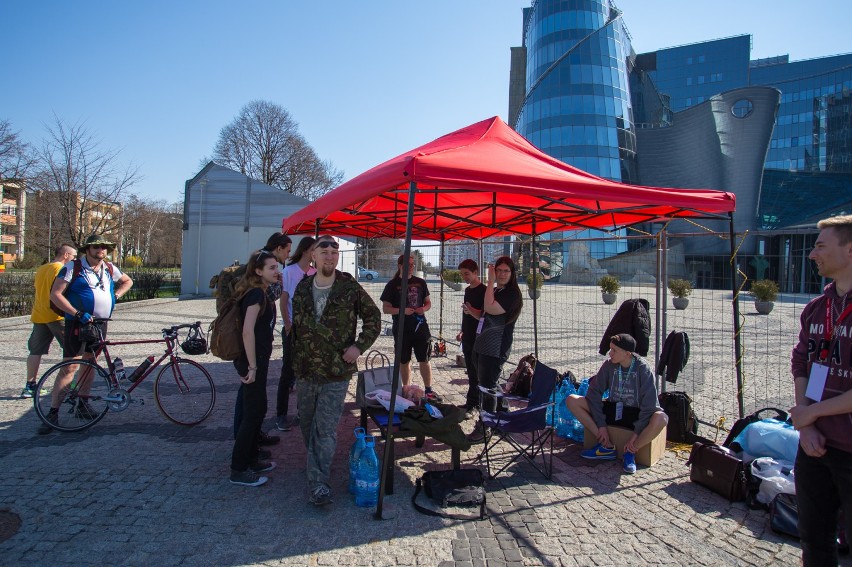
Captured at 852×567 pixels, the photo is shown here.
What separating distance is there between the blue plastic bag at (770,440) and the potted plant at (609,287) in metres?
14.5

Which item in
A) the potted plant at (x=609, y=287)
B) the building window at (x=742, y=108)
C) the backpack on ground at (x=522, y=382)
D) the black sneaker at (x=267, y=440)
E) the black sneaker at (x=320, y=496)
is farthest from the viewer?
the building window at (x=742, y=108)

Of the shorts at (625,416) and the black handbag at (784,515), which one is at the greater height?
the shorts at (625,416)

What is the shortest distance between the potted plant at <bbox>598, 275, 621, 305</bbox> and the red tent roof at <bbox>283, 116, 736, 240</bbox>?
1207cm

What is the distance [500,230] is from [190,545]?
571 cm

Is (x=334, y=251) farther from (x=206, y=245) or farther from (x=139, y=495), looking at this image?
(x=206, y=245)

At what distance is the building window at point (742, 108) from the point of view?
54.3 m

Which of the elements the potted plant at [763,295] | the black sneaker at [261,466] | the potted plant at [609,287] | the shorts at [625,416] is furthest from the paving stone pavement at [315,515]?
the potted plant at [609,287]

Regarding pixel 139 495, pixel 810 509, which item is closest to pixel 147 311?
pixel 139 495

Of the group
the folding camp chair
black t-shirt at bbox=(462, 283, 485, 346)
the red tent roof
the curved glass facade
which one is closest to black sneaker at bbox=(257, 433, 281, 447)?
the folding camp chair

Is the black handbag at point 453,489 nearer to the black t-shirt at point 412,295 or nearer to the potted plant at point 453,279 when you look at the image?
the black t-shirt at point 412,295

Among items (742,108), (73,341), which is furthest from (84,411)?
Result: (742,108)

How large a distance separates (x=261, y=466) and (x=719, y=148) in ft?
217

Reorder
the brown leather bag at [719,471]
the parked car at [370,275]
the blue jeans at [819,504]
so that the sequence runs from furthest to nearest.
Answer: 1. the parked car at [370,275]
2. the brown leather bag at [719,471]
3. the blue jeans at [819,504]

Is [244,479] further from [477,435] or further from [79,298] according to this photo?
[79,298]
